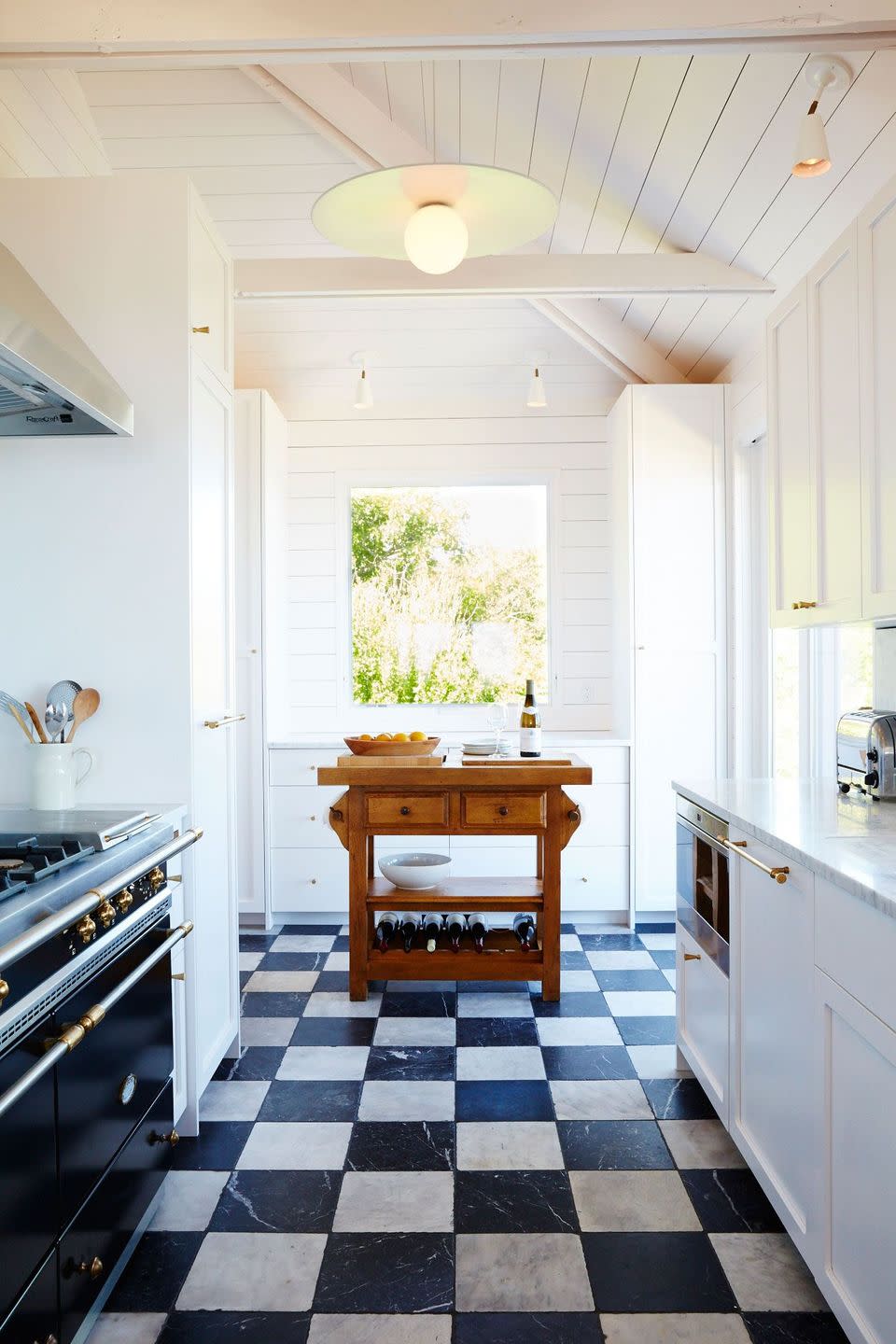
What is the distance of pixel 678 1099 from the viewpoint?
2510 millimetres

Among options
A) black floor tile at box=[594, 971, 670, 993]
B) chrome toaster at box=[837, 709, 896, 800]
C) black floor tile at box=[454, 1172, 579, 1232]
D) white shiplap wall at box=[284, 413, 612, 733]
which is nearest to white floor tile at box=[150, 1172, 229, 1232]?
black floor tile at box=[454, 1172, 579, 1232]

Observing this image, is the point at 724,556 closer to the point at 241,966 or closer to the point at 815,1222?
the point at 241,966

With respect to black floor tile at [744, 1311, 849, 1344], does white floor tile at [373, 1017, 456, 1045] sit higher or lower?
higher

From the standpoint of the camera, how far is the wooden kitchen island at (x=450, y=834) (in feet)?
10.7

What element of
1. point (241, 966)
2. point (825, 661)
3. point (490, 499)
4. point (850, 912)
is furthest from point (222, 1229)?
point (490, 499)

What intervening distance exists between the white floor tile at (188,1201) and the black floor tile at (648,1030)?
138cm

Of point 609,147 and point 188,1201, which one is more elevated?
point 609,147

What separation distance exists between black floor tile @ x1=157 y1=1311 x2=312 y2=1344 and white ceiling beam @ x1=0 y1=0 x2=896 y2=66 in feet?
8.59

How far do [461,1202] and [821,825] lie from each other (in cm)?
116

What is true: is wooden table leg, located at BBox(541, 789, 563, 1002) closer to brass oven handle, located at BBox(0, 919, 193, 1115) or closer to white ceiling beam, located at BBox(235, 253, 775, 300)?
brass oven handle, located at BBox(0, 919, 193, 1115)

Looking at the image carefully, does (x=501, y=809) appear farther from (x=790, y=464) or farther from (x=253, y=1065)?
(x=790, y=464)

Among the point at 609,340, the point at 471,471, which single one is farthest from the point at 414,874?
the point at 609,340

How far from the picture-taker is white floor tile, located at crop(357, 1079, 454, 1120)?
2443mm

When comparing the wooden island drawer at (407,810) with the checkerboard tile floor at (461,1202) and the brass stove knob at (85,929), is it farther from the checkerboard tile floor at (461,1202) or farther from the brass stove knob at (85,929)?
the brass stove knob at (85,929)
